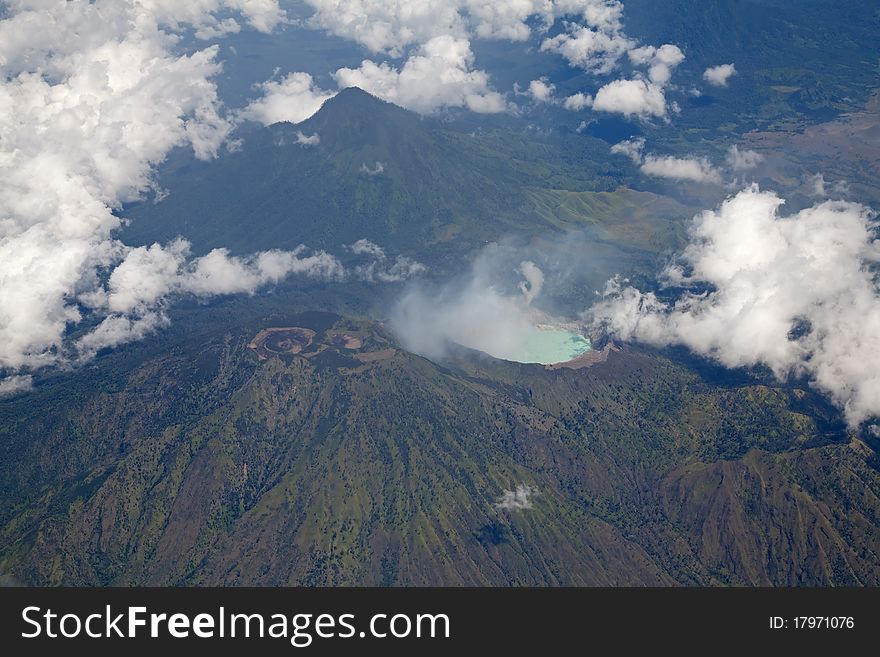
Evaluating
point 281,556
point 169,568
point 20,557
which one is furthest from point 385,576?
point 20,557
